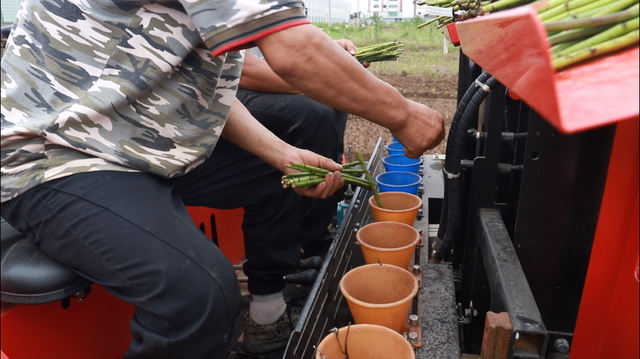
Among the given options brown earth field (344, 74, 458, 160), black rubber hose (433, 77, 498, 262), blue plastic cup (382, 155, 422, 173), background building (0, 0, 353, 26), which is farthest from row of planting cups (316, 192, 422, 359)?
background building (0, 0, 353, 26)

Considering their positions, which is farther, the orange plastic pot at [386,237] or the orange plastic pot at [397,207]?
the orange plastic pot at [397,207]

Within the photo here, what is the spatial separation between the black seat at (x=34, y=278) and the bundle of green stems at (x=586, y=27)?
1.24 metres

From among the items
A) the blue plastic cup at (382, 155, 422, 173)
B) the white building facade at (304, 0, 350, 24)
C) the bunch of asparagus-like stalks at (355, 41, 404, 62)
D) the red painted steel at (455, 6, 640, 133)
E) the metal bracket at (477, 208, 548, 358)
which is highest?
the white building facade at (304, 0, 350, 24)

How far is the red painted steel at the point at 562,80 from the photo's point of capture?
50cm

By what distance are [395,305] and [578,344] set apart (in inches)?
21.2

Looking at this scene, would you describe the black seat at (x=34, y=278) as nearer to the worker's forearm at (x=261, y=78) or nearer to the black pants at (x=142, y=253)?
the black pants at (x=142, y=253)

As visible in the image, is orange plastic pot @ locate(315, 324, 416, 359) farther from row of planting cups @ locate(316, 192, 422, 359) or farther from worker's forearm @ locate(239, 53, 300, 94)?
worker's forearm @ locate(239, 53, 300, 94)

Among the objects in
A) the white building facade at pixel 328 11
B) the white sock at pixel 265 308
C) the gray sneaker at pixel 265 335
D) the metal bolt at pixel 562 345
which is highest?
the white building facade at pixel 328 11

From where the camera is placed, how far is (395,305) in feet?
4.42


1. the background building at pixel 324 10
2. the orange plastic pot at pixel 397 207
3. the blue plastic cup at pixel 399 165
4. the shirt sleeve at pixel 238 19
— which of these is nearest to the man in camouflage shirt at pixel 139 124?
the shirt sleeve at pixel 238 19

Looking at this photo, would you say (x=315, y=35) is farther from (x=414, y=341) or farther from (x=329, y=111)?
(x=329, y=111)

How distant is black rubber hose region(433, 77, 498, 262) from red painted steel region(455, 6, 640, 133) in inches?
30.6

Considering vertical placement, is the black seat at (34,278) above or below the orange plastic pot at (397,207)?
above

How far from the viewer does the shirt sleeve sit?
3.44ft
